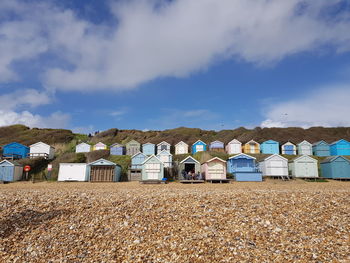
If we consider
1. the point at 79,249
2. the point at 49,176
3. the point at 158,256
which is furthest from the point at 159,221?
the point at 49,176

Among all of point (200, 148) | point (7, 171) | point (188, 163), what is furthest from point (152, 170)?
point (7, 171)

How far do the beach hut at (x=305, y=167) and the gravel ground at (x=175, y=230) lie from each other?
21.2 m

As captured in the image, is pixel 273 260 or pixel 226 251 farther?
pixel 226 251

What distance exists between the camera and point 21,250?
726 cm

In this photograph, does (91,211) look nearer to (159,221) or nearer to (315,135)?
(159,221)

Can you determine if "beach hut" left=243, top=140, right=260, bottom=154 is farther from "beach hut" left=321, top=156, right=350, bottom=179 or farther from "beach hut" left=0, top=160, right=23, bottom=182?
"beach hut" left=0, top=160, right=23, bottom=182

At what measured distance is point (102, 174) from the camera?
102 feet

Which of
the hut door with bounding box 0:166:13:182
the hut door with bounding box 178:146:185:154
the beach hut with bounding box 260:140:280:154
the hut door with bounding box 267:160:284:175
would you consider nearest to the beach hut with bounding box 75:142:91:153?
the hut door with bounding box 0:166:13:182

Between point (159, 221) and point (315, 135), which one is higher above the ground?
point (315, 135)

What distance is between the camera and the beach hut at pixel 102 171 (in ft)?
102

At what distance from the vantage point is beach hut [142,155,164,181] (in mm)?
29250

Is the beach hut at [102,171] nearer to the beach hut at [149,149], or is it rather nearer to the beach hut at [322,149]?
the beach hut at [149,149]

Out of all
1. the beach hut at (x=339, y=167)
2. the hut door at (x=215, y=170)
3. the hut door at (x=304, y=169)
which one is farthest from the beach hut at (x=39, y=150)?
the beach hut at (x=339, y=167)

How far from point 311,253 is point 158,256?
14.8 ft
